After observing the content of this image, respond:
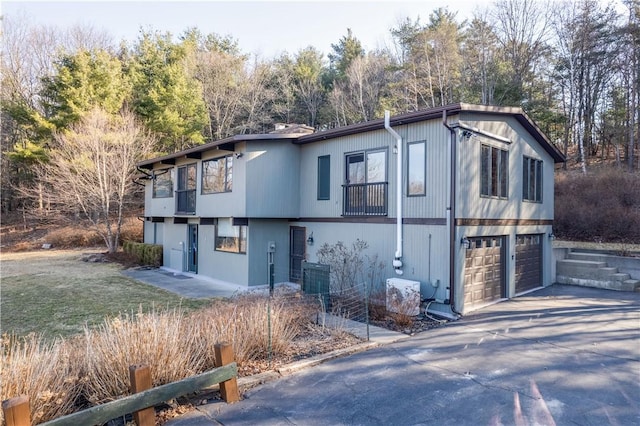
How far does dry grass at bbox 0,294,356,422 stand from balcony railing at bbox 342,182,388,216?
17.4ft

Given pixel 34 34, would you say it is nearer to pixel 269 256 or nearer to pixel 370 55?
pixel 370 55

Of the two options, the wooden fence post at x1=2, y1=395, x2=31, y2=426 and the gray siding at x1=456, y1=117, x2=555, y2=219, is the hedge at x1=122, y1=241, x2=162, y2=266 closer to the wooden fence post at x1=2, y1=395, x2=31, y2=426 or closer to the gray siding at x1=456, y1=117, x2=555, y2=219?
the gray siding at x1=456, y1=117, x2=555, y2=219

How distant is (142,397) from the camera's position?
3777 millimetres

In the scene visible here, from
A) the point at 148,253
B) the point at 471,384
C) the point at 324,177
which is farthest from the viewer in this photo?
the point at 148,253

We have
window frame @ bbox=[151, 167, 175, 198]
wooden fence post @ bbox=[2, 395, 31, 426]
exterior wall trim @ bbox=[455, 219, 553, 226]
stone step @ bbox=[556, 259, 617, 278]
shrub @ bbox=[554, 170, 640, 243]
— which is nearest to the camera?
wooden fence post @ bbox=[2, 395, 31, 426]

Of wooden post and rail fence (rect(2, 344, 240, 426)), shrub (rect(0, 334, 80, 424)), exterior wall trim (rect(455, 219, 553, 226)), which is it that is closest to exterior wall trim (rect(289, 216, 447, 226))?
exterior wall trim (rect(455, 219, 553, 226))

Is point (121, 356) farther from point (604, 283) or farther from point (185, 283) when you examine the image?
point (604, 283)

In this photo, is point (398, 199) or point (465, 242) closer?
point (465, 242)

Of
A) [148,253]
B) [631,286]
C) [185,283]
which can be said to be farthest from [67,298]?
[631,286]

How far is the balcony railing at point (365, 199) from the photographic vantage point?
1049 centimetres

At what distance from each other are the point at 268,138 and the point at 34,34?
2689cm

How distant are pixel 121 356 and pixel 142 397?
0.75 m

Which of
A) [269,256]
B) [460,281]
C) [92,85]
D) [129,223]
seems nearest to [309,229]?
[269,256]

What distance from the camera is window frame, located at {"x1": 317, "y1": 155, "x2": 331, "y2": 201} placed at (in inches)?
477
